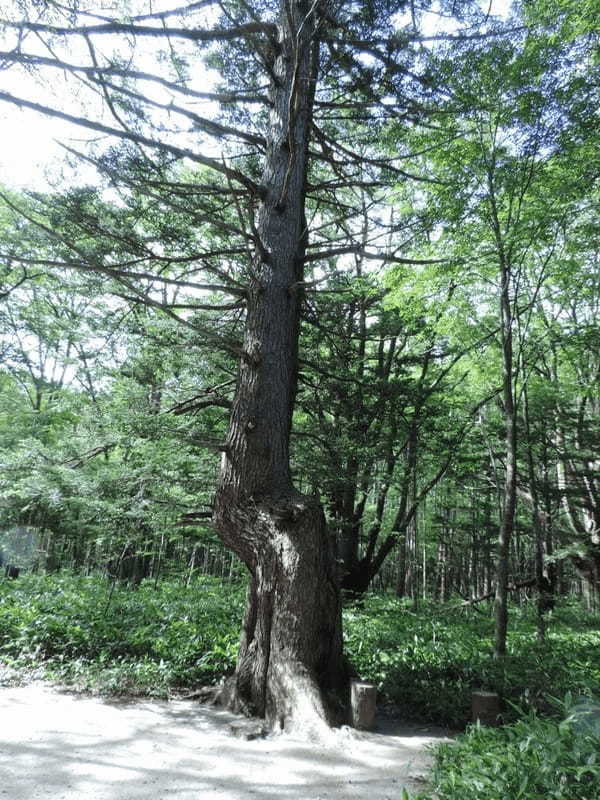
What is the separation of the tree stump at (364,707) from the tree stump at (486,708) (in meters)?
0.92

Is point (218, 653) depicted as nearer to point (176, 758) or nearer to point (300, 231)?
point (176, 758)

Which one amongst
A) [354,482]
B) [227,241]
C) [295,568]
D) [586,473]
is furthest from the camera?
[586,473]

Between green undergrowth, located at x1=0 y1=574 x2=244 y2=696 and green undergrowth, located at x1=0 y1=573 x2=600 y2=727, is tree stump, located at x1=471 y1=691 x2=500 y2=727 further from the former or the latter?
green undergrowth, located at x1=0 y1=574 x2=244 y2=696

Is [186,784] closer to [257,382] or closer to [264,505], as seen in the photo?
[264,505]

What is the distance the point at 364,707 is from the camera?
422 cm

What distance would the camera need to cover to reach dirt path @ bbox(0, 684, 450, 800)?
303 centimetres

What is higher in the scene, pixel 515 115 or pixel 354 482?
pixel 515 115

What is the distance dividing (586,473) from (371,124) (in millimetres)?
8677

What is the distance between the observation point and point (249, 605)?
4.93m

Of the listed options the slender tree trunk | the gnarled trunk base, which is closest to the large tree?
the gnarled trunk base

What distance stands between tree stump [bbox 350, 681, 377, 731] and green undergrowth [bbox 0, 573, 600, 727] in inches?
29.5

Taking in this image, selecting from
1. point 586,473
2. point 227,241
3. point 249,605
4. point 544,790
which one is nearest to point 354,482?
point 249,605

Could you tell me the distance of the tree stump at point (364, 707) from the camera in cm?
422

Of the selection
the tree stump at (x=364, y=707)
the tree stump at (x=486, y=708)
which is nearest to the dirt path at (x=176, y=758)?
the tree stump at (x=364, y=707)
